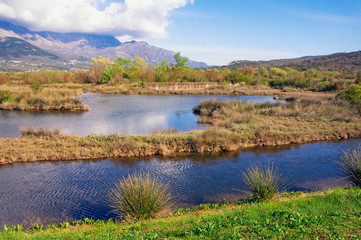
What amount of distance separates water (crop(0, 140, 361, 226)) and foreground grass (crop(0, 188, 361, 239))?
88.0 inches

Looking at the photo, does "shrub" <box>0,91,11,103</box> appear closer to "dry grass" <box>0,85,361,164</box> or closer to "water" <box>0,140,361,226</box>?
"dry grass" <box>0,85,361,164</box>

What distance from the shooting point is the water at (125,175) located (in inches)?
357

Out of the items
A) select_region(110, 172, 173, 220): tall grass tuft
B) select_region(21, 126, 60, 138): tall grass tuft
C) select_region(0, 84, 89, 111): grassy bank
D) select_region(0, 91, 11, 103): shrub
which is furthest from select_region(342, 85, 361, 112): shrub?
select_region(0, 91, 11, 103): shrub

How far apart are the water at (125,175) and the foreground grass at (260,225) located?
7.33ft

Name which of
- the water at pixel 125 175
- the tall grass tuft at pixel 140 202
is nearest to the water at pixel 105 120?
the water at pixel 125 175

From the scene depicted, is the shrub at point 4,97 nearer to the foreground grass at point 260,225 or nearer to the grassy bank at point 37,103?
the grassy bank at point 37,103

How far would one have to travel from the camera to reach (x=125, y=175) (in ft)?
39.8

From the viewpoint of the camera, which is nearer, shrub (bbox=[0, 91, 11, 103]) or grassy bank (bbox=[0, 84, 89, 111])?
grassy bank (bbox=[0, 84, 89, 111])

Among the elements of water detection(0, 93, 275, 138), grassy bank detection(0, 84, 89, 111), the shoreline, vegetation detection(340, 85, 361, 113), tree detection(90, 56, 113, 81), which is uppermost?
tree detection(90, 56, 113, 81)

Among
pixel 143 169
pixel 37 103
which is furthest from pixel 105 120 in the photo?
pixel 143 169

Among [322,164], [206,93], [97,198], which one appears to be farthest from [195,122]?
[206,93]

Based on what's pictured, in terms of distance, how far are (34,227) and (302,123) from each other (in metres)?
20.9

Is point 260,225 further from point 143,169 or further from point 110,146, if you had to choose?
point 110,146

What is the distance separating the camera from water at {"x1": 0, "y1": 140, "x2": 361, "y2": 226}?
29.8 feet
